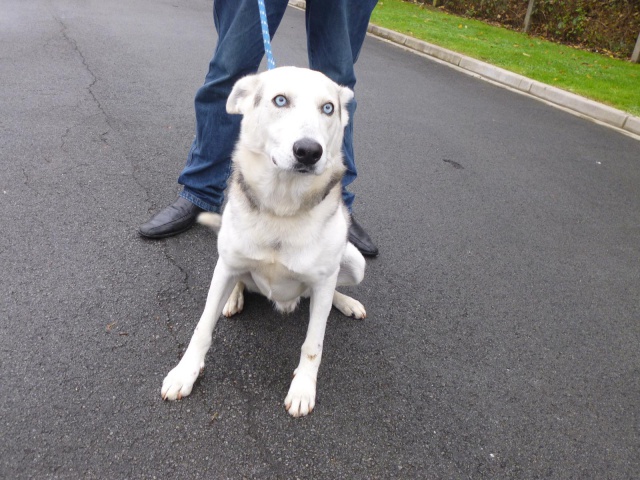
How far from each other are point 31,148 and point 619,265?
4419 millimetres

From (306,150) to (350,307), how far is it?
110 cm

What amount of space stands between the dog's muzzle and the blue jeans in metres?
1.13

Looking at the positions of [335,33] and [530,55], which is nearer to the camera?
[335,33]

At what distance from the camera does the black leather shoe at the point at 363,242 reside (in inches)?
119

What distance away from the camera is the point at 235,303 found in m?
2.45

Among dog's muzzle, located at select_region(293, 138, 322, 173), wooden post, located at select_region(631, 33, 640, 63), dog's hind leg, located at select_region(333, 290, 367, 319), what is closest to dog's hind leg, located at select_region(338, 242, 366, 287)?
dog's hind leg, located at select_region(333, 290, 367, 319)

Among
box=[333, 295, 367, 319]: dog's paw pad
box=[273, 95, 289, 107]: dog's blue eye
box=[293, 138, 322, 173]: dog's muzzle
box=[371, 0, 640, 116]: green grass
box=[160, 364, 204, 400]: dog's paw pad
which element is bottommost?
box=[333, 295, 367, 319]: dog's paw pad

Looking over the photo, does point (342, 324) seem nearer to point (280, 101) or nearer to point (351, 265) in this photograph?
point (351, 265)

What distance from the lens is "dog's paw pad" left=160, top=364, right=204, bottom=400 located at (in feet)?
6.26

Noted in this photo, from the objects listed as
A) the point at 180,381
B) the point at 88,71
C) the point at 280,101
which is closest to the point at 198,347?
the point at 180,381

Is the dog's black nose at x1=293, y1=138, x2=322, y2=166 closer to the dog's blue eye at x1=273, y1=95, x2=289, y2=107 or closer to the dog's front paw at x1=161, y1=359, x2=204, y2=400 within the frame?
the dog's blue eye at x1=273, y1=95, x2=289, y2=107

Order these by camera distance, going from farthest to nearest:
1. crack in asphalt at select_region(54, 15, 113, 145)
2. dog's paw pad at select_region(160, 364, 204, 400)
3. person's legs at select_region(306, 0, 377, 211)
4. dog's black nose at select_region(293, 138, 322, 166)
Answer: crack in asphalt at select_region(54, 15, 113, 145) < person's legs at select_region(306, 0, 377, 211) < dog's paw pad at select_region(160, 364, 204, 400) < dog's black nose at select_region(293, 138, 322, 166)

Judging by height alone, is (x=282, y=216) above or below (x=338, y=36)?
below

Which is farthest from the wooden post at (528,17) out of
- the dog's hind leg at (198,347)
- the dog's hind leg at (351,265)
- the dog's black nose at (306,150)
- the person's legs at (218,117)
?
the dog's hind leg at (198,347)
